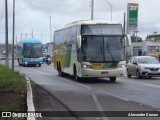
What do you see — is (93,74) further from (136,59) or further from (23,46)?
(23,46)

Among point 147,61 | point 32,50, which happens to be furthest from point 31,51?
point 147,61

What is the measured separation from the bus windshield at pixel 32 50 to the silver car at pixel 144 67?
84.2ft

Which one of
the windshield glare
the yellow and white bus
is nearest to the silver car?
the windshield glare

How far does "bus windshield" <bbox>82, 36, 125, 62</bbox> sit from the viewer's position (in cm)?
2430

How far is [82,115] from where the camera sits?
11.8 meters

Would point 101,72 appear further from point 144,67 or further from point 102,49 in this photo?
point 144,67

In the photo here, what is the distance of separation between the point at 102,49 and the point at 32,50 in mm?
32415

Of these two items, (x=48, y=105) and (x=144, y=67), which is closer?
(x=48, y=105)

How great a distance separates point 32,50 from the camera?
5603 cm

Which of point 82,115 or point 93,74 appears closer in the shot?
point 82,115

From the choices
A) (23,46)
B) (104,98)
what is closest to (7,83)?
(104,98)

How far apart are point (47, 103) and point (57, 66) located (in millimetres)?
19149

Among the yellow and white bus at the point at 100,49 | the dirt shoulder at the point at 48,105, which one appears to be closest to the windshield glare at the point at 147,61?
the yellow and white bus at the point at 100,49

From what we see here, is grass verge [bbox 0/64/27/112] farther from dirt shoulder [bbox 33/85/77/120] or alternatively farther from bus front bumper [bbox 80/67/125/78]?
bus front bumper [bbox 80/67/125/78]
